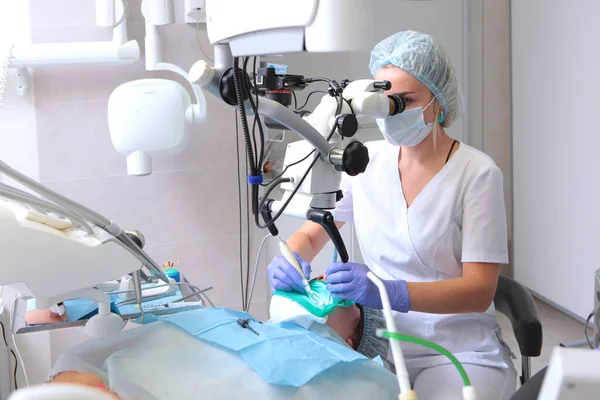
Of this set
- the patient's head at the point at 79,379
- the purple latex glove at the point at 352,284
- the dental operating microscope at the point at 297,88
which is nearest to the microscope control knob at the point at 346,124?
the dental operating microscope at the point at 297,88

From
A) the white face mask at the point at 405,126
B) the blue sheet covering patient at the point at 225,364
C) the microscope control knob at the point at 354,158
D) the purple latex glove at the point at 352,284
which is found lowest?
the blue sheet covering patient at the point at 225,364

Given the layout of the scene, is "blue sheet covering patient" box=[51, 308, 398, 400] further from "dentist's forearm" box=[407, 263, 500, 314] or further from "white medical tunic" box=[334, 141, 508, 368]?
"white medical tunic" box=[334, 141, 508, 368]

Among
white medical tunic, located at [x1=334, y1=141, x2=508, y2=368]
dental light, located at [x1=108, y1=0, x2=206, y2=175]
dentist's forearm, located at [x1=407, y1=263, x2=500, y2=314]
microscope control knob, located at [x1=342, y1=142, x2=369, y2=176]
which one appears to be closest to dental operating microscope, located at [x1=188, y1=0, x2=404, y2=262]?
microscope control knob, located at [x1=342, y1=142, x2=369, y2=176]

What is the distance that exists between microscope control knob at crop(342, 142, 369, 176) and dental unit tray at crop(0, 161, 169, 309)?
0.45 meters

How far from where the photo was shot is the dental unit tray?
1.10 m

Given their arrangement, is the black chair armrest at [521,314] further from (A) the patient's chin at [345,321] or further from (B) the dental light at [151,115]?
(B) the dental light at [151,115]

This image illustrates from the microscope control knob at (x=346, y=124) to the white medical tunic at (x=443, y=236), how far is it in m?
0.57

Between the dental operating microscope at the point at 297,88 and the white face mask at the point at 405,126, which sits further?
the white face mask at the point at 405,126

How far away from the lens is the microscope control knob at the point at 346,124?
1.19 metres

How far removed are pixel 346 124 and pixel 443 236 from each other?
623mm

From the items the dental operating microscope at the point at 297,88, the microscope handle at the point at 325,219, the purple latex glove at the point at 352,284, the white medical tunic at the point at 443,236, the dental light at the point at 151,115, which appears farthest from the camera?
the dental light at the point at 151,115

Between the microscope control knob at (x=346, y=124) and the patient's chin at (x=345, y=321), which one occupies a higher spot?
the microscope control knob at (x=346, y=124)

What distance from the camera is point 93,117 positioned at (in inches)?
103

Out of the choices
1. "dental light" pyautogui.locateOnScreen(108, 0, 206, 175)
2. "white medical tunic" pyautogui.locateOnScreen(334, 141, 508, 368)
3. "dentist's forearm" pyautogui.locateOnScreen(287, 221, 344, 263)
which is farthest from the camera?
"dental light" pyautogui.locateOnScreen(108, 0, 206, 175)
